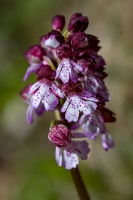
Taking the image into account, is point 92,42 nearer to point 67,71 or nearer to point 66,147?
point 67,71

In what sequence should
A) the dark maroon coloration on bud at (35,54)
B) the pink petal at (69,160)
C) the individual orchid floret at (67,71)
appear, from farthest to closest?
the dark maroon coloration on bud at (35,54) → the pink petal at (69,160) → the individual orchid floret at (67,71)

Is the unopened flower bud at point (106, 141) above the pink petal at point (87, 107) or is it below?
below

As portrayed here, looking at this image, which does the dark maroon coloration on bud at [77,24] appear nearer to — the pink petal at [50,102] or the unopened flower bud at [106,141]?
the pink petal at [50,102]

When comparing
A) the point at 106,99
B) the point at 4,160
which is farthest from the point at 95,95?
the point at 4,160

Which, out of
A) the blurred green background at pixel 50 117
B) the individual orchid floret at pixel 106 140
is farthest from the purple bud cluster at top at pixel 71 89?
the blurred green background at pixel 50 117

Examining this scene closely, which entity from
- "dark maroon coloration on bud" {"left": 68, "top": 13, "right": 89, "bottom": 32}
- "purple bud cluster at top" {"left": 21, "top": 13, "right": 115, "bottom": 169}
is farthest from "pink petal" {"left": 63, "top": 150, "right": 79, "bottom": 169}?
"dark maroon coloration on bud" {"left": 68, "top": 13, "right": 89, "bottom": 32}

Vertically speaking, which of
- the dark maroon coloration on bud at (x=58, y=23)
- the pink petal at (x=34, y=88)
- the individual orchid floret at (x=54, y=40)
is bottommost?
the pink petal at (x=34, y=88)

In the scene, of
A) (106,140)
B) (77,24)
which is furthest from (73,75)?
(106,140)

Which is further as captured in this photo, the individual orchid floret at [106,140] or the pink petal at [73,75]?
the individual orchid floret at [106,140]
